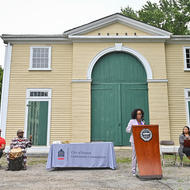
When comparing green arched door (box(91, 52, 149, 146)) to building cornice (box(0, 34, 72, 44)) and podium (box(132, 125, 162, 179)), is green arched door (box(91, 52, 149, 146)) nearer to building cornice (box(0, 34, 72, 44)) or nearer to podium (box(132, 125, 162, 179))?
building cornice (box(0, 34, 72, 44))

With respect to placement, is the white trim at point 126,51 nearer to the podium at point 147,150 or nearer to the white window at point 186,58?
the white window at point 186,58

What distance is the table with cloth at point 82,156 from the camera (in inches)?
289

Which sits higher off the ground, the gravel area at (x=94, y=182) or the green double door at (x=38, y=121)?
the green double door at (x=38, y=121)

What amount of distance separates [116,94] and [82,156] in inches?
220

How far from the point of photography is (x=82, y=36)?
12.6 meters

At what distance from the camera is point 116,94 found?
12414 millimetres

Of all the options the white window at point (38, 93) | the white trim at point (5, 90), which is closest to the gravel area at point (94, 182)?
the white trim at point (5, 90)

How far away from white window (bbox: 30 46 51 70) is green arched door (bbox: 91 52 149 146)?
260 cm

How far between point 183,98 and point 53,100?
6711 mm

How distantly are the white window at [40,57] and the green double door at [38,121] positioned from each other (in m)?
2.01

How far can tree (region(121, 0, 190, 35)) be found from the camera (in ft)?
72.4

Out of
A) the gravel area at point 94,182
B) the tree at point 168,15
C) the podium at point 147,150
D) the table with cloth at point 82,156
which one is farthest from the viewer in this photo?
the tree at point 168,15

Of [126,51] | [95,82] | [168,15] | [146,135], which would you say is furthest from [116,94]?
[168,15]

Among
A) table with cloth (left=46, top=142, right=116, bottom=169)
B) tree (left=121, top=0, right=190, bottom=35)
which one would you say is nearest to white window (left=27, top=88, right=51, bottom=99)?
table with cloth (left=46, top=142, right=116, bottom=169)
